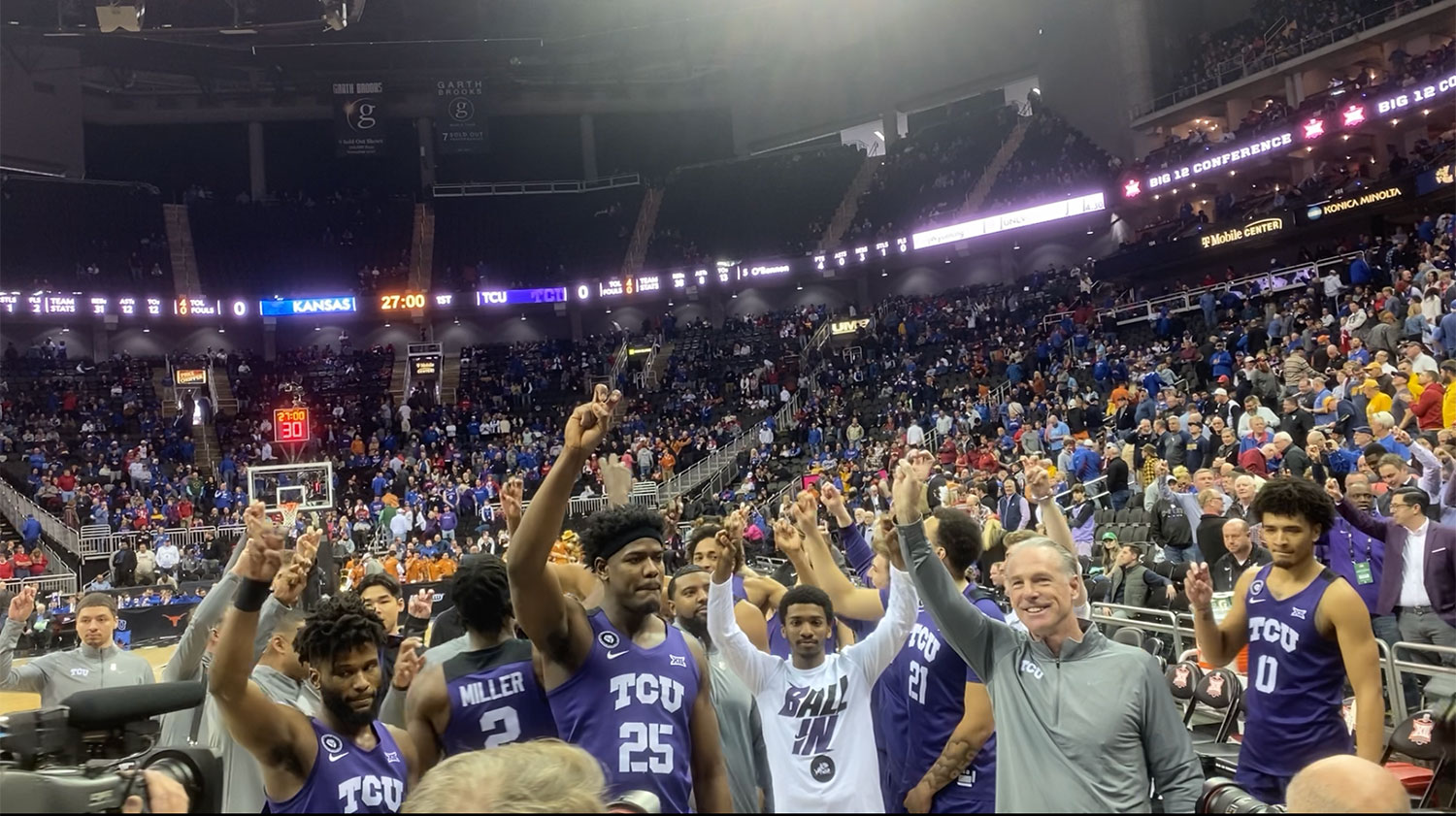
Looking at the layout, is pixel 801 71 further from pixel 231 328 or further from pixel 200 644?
pixel 200 644

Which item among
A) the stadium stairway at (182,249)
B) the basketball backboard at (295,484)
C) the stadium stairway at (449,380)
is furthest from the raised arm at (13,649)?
the stadium stairway at (182,249)

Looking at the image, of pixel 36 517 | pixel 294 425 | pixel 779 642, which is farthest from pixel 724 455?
pixel 779 642

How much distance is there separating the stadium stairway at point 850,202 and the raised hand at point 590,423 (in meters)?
37.1

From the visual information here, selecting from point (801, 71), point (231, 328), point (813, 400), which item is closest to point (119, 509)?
point (231, 328)

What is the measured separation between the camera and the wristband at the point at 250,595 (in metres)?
2.69

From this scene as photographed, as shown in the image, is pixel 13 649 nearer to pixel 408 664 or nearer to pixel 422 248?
pixel 408 664

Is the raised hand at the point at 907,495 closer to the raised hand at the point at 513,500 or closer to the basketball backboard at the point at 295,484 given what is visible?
the raised hand at the point at 513,500

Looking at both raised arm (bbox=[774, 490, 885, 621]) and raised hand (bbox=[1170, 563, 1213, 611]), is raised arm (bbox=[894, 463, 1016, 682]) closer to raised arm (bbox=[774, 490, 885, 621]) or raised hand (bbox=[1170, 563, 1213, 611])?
raised hand (bbox=[1170, 563, 1213, 611])

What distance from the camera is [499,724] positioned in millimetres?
3439

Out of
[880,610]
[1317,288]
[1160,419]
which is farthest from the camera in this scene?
[1317,288]

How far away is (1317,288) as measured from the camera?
2072 cm

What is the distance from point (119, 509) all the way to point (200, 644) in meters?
23.8

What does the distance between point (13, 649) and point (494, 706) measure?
3.71 metres

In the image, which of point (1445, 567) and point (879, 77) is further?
point (879, 77)
